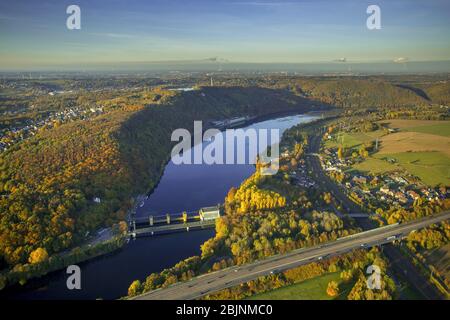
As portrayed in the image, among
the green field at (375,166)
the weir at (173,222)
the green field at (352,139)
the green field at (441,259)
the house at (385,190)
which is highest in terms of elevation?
the green field at (352,139)

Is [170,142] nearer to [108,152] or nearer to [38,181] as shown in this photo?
[108,152]

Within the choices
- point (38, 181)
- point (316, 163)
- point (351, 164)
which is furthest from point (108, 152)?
point (351, 164)

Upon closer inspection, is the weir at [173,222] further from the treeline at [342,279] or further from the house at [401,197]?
the house at [401,197]

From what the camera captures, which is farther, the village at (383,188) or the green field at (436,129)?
the green field at (436,129)

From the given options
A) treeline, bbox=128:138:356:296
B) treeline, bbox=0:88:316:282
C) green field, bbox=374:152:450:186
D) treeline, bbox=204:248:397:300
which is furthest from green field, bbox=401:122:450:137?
treeline, bbox=204:248:397:300

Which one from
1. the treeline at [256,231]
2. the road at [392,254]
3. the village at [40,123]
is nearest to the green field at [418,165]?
the road at [392,254]
